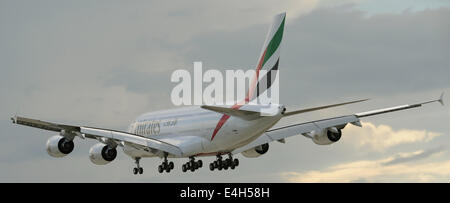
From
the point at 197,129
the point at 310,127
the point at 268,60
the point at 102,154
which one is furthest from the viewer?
the point at 102,154

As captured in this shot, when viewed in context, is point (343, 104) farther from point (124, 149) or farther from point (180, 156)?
point (124, 149)

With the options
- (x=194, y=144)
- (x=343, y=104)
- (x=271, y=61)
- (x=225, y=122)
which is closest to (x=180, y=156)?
(x=194, y=144)

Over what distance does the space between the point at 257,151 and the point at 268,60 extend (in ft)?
36.4

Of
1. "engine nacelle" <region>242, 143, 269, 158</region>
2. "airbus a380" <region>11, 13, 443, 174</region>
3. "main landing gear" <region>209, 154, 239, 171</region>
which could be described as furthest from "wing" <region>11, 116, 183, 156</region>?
"engine nacelle" <region>242, 143, 269, 158</region>

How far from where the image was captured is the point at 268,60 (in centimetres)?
5850

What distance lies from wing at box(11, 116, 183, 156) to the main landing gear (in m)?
2.77

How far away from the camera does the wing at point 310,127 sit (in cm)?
6122

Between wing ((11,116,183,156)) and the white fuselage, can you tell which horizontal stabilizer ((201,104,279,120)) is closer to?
the white fuselage

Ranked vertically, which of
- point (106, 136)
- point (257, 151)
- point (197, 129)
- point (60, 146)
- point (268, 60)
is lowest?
point (60, 146)

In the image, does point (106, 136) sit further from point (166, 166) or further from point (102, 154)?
point (166, 166)

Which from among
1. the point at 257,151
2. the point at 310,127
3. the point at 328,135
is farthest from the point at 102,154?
the point at 328,135

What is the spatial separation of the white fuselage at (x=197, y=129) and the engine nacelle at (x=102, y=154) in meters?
3.76

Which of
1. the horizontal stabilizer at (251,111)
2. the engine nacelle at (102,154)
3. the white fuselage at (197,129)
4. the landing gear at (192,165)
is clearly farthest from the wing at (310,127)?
the engine nacelle at (102,154)

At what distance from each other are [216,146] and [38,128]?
11652 mm
